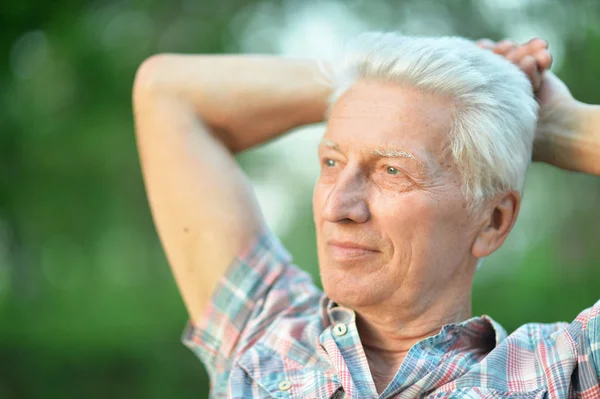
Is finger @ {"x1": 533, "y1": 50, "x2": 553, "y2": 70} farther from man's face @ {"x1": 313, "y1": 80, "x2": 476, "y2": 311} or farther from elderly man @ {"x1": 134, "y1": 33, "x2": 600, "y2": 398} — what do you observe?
man's face @ {"x1": 313, "y1": 80, "x2": 476, "y2": 311}

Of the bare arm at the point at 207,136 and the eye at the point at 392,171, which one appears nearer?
the eye at the point at 392,171

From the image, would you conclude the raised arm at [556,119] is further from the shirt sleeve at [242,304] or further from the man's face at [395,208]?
the shirt sleeve at [242,304]

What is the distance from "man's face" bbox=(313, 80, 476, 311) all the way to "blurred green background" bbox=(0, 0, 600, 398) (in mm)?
4667

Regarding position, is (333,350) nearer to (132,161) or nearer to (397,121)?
(397,121)

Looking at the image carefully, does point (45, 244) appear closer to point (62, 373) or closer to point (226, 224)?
point (62, 373)

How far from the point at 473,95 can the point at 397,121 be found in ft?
0.58

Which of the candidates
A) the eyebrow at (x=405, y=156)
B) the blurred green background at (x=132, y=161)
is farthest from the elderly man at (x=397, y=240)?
the blurred green background at (x=132, y=161)

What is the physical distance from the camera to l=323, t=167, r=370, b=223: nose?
1.70 meters

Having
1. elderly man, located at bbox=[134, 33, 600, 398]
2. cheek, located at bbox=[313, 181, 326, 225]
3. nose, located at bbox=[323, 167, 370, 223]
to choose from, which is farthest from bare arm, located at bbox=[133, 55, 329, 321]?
nose, located at bbox=[323, 167, 370, 223]

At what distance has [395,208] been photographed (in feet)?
5.65

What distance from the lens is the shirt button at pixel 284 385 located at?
1.77 metres

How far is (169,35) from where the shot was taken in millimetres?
7273

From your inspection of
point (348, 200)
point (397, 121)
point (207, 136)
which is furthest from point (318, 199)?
point (207, 136)

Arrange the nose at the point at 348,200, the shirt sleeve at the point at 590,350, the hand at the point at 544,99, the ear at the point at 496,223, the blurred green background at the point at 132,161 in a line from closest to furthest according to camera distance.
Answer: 1. the shirt sleeve at the point at 590,350
2. the nose at the point at 348,200
3. the ear at the point at 496,223
4. the hand at the point at 544,99
5. the blurred green background at the point at 132,161
